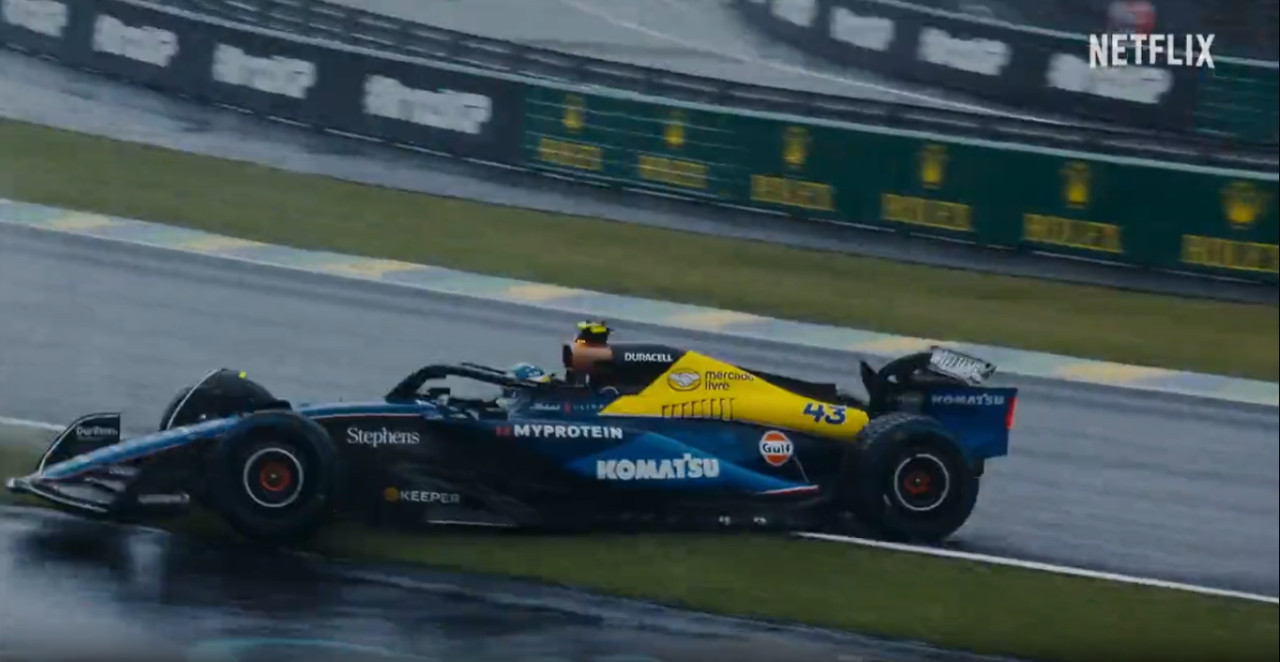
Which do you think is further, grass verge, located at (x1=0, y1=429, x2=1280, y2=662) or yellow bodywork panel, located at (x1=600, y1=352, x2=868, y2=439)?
yellow bodywork panel, located at (x1=600, y1=352, x2=868, y2=439)

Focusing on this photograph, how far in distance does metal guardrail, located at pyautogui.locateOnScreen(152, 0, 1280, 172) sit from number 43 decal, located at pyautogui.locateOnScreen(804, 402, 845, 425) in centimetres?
291

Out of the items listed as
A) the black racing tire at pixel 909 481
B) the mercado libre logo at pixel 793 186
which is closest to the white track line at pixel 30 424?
the black racing tire at pixel 909 481

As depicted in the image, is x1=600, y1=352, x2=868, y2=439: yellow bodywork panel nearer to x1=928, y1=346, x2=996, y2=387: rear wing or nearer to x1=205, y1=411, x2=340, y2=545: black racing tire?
x1=928, y1=346, x2=996, y2=387: rear wing

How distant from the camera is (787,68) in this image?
1256cm

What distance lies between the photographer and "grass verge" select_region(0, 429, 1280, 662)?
8.63m

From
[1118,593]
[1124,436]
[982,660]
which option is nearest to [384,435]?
[982,660]

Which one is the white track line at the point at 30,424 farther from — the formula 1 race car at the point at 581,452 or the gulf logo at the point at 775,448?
the gulf logo at the point at 775,448

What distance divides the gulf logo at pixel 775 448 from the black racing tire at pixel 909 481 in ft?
0.90

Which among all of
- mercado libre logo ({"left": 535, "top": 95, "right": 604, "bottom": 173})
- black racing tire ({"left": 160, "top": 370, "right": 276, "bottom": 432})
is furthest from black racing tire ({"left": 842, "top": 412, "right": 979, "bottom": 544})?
mercado libre logo ({"left": 535, "top": 95, "right": 604, "bottom": 173})

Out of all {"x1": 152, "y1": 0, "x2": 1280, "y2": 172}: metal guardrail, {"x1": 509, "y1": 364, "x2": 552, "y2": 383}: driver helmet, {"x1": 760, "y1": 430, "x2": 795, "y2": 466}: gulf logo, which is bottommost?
{"x1": 760, "y1": 430, "x2": 795, "y2": 466}: gulf logo

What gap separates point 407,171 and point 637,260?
5.26 feet

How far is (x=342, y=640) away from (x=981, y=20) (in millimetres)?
6199

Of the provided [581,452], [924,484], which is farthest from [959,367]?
[581,452]

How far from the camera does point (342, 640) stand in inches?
322
